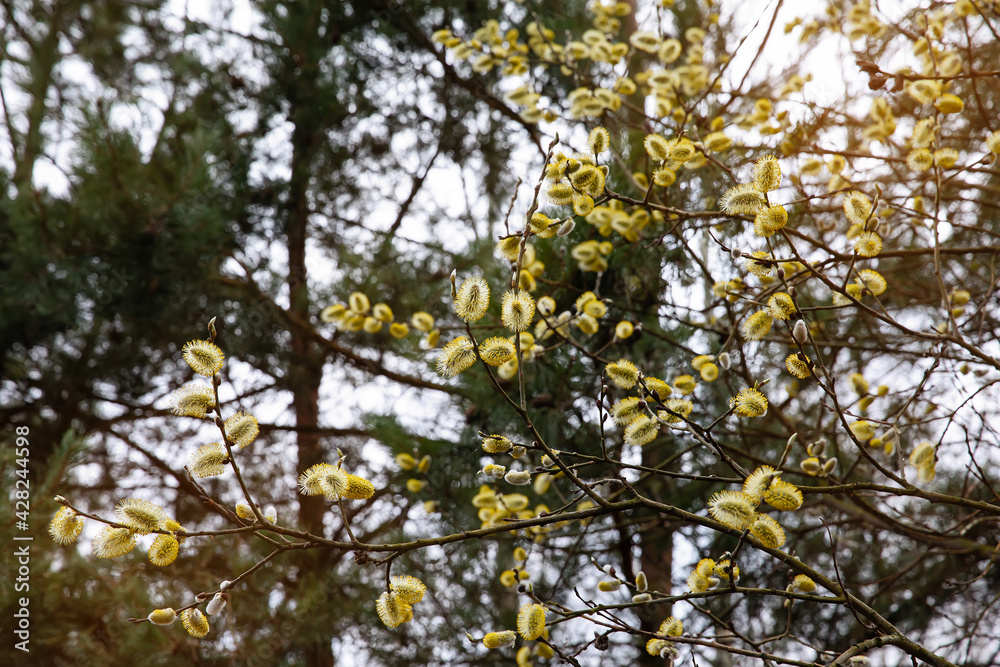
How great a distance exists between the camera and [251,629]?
250 cm

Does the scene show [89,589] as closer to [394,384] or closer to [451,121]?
[394,384]

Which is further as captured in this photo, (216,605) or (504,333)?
(504,333)

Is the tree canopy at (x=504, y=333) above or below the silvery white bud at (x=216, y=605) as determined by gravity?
above

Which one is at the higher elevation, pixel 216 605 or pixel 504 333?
pixel 504 333

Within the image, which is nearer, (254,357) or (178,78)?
(254,357)

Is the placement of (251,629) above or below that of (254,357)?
below

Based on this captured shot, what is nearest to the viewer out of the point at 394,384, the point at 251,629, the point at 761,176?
the point at 761,176

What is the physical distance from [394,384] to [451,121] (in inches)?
60.9

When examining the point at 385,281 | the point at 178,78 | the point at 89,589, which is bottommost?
the point at 89,589

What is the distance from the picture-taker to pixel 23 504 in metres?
2.00

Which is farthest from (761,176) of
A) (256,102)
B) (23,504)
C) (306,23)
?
(256,102)

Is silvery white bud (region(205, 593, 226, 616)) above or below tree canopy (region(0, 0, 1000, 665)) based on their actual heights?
below

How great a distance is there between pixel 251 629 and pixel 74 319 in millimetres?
1419

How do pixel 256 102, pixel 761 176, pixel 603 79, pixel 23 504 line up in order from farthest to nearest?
pixel 256 102
pixel 603 79
pixel 23 504
pixel 761 176
